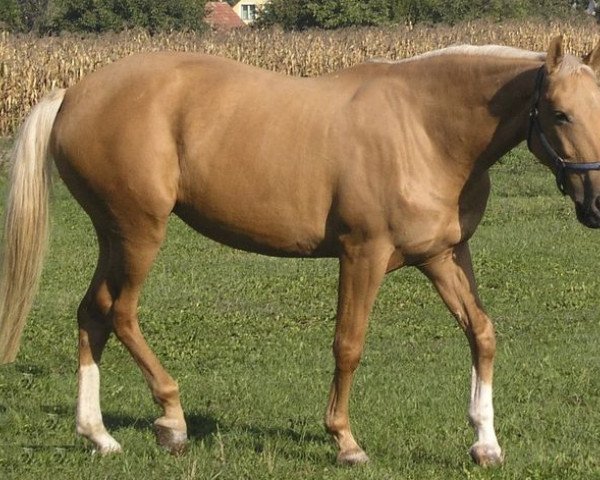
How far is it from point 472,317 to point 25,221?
2.38m

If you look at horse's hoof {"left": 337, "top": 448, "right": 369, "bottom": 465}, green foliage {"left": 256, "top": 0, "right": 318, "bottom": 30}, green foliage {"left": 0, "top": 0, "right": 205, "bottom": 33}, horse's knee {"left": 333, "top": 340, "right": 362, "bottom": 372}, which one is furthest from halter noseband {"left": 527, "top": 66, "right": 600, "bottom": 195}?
green foliage {"left": 256, "top": 0, "right": 318, "bottom": 30}

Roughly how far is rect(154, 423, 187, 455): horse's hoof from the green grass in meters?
0.07

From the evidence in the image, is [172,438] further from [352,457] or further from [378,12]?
[378,12]

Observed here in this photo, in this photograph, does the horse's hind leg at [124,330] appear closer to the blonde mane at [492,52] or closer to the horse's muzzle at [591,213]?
the blonde mane at [492,52]

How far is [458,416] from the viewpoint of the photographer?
6.82 m

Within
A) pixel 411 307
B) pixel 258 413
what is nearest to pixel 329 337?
pixel 411 307

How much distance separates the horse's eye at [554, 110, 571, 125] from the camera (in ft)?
17.3

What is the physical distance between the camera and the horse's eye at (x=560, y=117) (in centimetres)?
526

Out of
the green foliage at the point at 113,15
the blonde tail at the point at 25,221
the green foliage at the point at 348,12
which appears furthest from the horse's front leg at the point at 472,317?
the green foliage at the point at 348,12

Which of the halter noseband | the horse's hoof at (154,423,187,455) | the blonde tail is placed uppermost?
Answer: the halter noseband

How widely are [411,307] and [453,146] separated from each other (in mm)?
4792

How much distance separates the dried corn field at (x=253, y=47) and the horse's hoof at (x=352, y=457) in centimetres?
1819

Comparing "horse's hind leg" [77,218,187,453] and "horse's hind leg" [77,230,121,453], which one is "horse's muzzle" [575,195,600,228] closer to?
"horse's hind leg" [77,218,187,453]

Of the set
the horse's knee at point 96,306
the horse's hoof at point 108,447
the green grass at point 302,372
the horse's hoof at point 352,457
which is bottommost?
the green grass at point 302,372
